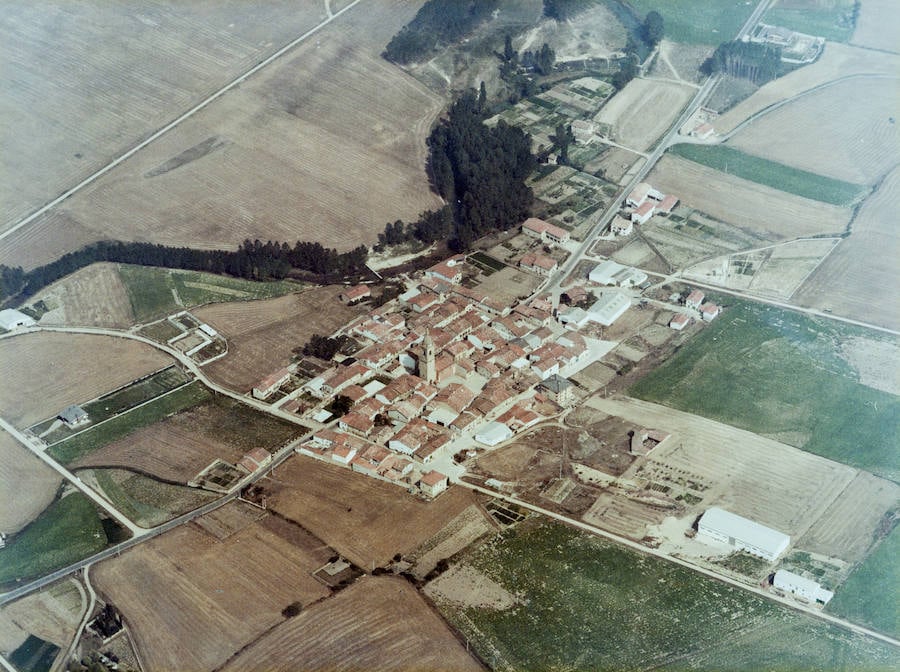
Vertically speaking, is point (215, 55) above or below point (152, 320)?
above

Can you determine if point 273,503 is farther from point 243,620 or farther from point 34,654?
point 34,654

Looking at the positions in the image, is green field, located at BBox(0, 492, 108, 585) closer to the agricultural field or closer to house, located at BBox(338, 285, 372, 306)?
the agricultural field

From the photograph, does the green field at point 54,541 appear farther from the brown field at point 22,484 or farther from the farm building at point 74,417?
the farm building at point 74,417

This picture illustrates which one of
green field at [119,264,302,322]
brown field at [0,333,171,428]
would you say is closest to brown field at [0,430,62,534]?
brown field at [0,333,171,428]

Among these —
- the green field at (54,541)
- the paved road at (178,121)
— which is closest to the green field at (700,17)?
the paved road at (178,121)

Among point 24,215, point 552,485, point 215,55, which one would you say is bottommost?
point 552,485

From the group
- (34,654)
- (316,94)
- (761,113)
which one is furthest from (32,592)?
(761,113)

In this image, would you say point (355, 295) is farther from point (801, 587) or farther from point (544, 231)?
point (801, 587)
